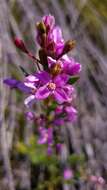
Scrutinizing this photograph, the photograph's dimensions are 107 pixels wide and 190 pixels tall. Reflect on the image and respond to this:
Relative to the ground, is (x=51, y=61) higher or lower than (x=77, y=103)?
lower

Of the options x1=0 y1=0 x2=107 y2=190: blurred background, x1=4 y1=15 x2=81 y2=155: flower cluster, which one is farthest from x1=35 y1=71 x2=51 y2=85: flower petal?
x1=0 y1=0 x2=107 y2=190: blurred background

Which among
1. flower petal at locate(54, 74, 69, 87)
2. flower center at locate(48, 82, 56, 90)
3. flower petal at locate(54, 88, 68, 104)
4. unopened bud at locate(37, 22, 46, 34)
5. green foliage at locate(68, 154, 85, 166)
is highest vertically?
unopened bud at locate(37, 22, 46, 34)

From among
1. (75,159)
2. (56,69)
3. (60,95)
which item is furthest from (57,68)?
(75,159)

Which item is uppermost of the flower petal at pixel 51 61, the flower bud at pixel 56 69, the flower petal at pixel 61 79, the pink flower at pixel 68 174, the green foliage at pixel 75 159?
the flower petal at pixel 51 61

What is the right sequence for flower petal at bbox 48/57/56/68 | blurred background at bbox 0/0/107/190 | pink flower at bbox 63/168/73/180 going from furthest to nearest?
blurred background at bbox 0/0/107/190 < pink flower at bbox 63/168/73/180 < flower petal at bbox 48/57/56/68

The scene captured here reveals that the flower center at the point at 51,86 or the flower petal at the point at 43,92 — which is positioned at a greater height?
the flower center at the point at 51,86

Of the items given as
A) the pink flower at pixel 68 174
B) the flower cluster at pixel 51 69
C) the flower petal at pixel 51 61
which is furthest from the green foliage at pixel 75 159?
the flower petal at pixel 51 61

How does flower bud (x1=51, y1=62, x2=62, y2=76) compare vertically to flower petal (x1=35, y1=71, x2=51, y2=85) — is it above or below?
above

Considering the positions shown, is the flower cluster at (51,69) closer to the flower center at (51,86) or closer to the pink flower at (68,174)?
the flower center at (51,86)

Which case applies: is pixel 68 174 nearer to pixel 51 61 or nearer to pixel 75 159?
pixel 75 159

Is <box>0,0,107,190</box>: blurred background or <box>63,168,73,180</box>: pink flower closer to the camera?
<box>63,168,73,180</box>: pink flower

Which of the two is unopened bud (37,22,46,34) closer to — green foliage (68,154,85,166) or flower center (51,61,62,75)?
flower center (51,61,62,75)

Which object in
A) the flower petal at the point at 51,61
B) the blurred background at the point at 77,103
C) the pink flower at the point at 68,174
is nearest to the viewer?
the flower petal at the point at 51,61
